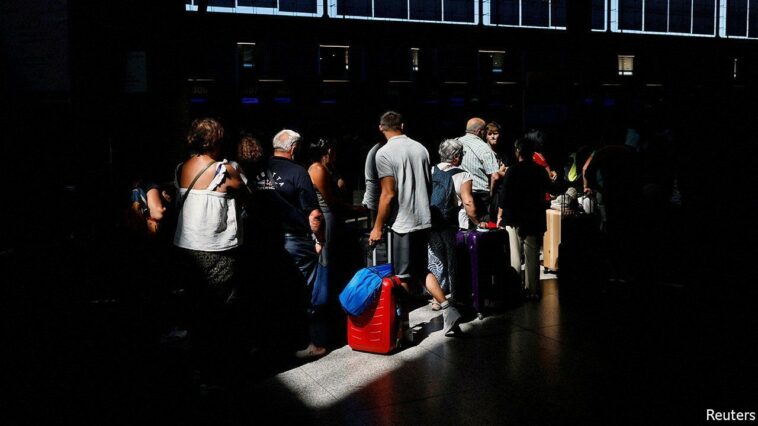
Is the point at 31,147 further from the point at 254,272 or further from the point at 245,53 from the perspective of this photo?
the point at 245,53

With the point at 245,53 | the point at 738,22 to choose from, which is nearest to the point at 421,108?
the point at 245,53

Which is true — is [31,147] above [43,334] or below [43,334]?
above

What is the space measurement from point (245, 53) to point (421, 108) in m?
7.08

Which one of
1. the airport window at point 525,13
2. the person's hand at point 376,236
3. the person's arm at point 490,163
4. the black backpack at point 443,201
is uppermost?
the airport window at point 525,13

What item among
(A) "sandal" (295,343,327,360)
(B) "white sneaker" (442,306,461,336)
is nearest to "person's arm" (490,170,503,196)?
(B) "white sneaker" (442,306,461,336)

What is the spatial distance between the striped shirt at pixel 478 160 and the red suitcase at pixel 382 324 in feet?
7.91

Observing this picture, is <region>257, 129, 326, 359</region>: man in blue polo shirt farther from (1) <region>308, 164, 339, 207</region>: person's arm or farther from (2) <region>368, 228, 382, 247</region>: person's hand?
(2) <region>368, 228, 382, 247</region>: person's hand

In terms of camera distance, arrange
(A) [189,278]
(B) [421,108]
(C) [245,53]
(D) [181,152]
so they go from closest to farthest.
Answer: (A) [189,278] < (D) [181,152] < (C) [245,53] < (B) [421,108]

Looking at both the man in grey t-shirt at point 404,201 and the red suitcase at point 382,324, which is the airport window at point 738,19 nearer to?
the man in grey t-shirt at point 404,201

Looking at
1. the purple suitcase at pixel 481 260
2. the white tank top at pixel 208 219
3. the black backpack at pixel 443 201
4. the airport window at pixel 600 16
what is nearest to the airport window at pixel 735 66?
the airport window at pixel 600 16

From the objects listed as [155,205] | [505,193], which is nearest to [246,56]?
[505,193]

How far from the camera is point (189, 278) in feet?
16.5

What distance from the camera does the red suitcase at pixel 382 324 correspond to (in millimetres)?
5789

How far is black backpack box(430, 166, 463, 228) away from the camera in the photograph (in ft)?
22.3
